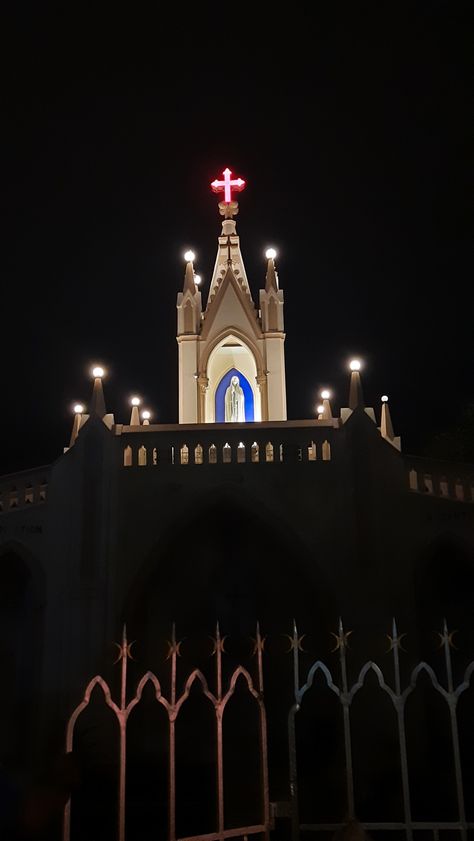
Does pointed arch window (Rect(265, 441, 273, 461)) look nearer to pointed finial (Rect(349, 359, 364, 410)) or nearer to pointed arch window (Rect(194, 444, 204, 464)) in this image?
pointed arch window (Rect(194, 444, 204, 464))

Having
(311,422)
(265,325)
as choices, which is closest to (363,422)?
(311,422)

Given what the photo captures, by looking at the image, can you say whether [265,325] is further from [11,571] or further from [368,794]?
[368,794]

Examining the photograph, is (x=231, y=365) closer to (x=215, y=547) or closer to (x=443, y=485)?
(x=215, y=547)

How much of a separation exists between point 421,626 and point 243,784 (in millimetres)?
4270

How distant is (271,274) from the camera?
24.4m

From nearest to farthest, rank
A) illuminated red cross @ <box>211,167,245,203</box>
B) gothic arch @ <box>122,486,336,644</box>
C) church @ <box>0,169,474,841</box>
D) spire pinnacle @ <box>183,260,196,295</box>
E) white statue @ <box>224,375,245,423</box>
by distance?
church @ <box>0,169,474,841</box> < gothic arch @ <box>122,486,336,644</box> < white statue @ <box>224,375,245,423</box> < spire pinnacle @ <box>183,260,196,295</box> < illuminated red cross @ <box>211,167,245,203</box>

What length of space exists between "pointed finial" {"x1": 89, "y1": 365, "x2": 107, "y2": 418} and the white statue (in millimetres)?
7514

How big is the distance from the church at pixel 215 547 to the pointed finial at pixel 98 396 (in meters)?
0.03

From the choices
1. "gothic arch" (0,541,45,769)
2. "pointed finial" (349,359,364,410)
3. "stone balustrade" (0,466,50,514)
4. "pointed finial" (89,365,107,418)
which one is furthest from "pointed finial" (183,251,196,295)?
"gothic arch" (0,541,45,769)

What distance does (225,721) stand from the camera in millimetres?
14758

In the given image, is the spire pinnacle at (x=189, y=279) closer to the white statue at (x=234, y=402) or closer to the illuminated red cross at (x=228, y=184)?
the illuminated red cross at (x=228, y=184)

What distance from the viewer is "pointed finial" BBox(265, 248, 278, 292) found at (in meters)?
24.0

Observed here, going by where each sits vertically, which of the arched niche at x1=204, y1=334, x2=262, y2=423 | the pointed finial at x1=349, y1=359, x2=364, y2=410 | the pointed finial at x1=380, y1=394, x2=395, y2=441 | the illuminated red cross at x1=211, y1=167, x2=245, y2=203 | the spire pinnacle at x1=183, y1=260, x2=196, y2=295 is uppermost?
the illuminated red cross at x1=211, y1=167, x2=245, y2=203

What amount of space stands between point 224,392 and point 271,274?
4.25 metres
